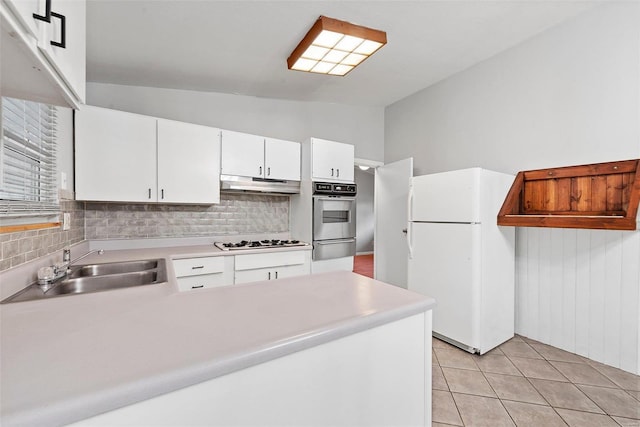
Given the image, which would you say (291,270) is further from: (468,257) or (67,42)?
(67,42)

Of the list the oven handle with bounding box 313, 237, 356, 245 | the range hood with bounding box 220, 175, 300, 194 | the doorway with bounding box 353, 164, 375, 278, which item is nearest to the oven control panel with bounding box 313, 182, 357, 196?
the range hood with bounding box 220, 175, 300, 194

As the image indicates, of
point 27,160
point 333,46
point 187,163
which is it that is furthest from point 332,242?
point 27,160

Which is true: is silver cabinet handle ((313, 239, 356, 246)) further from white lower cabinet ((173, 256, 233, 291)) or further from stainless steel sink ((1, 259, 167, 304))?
stainless steel sink ((1, 259, 167, 304))

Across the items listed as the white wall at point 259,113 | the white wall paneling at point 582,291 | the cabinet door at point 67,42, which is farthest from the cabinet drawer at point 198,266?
the white wall paneling at point 582,291

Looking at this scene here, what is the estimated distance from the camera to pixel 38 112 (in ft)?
5.00

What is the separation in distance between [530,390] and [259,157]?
3066 millimetres

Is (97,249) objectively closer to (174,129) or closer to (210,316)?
(174,129)

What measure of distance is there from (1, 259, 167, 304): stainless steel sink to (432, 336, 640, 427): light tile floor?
196 centimetres

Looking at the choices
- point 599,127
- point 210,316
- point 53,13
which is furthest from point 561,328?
point 53,13

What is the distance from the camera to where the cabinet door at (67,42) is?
718 mm

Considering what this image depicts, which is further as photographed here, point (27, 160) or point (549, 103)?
point (549, 103)

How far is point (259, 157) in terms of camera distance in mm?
3135

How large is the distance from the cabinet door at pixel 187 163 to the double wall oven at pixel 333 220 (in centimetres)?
112

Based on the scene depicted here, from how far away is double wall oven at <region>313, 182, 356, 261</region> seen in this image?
10.6 feet
